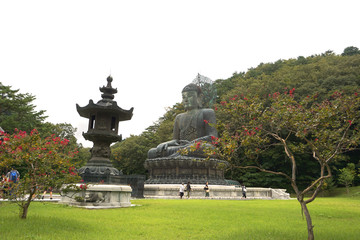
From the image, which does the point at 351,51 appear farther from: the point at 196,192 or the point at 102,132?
the point at 102,132

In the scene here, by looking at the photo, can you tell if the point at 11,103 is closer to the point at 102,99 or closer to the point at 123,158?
the point at 123,158

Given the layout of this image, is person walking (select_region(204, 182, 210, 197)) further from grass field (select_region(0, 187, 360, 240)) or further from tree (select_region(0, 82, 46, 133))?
tree (select_region(0, 82, 46, 133))

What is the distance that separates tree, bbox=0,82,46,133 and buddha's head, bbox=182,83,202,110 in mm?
15477

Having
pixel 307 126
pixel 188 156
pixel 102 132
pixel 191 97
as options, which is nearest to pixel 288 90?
pixel 191 97

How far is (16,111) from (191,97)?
1840cm

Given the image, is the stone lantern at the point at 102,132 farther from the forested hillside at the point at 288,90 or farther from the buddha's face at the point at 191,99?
the forested hillside at the point at 288,90

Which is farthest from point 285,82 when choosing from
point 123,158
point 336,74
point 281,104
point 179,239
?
point 179,239

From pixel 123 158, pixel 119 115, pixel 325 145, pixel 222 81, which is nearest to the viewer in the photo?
pixel 325 145

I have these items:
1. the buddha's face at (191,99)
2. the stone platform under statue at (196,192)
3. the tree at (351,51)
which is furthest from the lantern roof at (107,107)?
the tree at (351,51)

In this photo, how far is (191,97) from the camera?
814 inches

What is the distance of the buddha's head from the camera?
20.7 meters

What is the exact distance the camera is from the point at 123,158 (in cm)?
3484

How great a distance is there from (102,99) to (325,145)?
322 inches

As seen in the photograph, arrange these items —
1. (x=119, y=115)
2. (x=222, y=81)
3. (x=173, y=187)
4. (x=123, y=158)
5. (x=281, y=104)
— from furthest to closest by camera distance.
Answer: (x=222, y=81), (x=123, y=158), (x=173, y=187), (x=119, y=115), (x=281, y=104)
